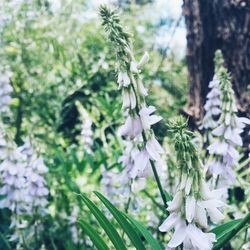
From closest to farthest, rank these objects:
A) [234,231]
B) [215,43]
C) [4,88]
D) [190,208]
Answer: [190,208] → [234,231] → [215,43] → [4,88]

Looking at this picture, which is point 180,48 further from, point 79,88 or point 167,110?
point 79,88

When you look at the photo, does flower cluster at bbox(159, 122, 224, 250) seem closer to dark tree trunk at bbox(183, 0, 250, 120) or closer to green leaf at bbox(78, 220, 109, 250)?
green leaf at bbox(78, 220, 109, 250)

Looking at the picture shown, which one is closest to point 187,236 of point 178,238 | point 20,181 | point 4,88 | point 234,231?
point 178,238

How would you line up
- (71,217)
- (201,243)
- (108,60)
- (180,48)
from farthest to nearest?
(180,48) → (108,60) → (71,217) → (201,243)

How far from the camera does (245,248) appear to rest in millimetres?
1804

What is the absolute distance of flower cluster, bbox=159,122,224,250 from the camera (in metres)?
1.13

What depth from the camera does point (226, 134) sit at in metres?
1.82

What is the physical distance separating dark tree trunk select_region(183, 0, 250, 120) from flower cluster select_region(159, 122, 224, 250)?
1701 mm

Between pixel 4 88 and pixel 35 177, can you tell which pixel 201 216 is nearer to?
pixel 35 177

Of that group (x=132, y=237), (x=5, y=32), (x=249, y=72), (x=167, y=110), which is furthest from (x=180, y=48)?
(x=132, y=237)

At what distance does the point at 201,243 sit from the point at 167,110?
3.87 m

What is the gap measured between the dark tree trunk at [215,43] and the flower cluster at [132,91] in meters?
1.54

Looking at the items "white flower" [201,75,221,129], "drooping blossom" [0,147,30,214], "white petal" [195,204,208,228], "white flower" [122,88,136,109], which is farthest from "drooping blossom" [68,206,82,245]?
"white petal" [195,204,208,228]

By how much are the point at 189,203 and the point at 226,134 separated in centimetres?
70
